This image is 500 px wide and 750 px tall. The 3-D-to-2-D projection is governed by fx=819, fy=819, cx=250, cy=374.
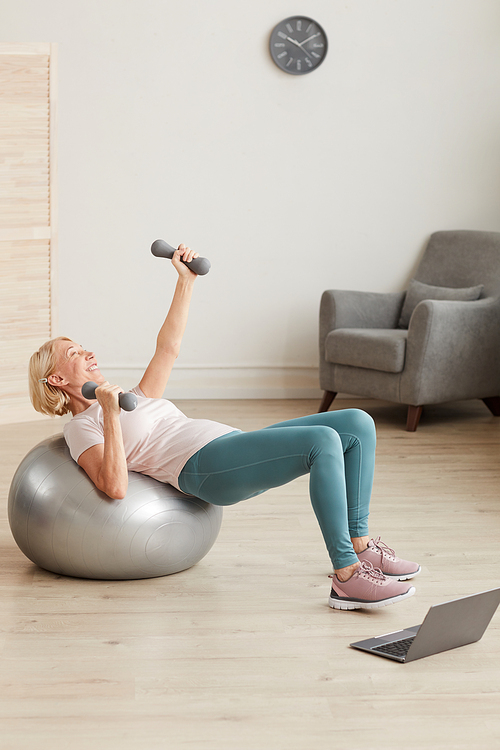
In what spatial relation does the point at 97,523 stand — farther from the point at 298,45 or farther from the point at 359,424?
the point at 298,45

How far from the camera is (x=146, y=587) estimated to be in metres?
2.27

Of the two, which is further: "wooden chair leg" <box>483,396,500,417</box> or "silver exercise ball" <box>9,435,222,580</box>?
"wooden chair leg" <box>483,396,500,417</box>

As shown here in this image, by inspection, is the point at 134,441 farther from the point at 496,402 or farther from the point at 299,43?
the point at 299,43

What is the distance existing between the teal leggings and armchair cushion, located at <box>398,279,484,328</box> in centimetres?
257

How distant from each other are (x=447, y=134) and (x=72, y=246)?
2.39 meters

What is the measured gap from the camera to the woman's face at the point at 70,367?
2.26 metres

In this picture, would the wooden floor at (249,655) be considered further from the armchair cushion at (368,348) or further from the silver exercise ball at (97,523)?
the armchair cushion at (368,348)

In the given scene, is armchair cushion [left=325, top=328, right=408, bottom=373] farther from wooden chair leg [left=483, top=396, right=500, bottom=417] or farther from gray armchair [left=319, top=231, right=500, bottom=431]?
wooden chair leg [left=483, top=396, right=500, bottom=417]

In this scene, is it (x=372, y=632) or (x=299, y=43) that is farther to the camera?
(x=299, y=43)

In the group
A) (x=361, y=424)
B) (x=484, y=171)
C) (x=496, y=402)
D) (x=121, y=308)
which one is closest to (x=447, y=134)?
(x=484, y=171)

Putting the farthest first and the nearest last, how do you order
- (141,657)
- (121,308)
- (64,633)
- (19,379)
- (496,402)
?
(121,308), (496,402), (19,379), (64,633), (141,657)

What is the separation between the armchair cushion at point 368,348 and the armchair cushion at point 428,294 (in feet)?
0.87

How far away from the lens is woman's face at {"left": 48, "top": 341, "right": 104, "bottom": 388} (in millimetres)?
2264

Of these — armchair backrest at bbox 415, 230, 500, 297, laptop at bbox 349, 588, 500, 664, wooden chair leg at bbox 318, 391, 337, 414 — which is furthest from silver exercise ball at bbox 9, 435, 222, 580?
armchair backrest at bbox 415, 230, 500, 297
